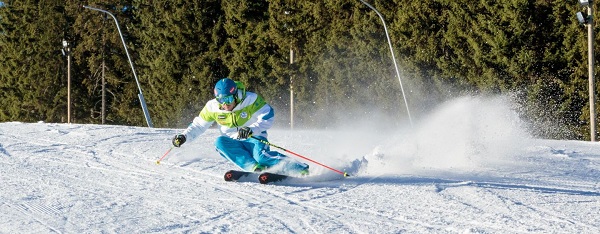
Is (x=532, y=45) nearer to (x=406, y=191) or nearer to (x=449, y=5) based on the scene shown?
(x=449, y=5)

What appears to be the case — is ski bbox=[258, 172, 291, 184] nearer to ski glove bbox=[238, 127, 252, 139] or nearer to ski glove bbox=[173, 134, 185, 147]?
ski glove bbox=[238, 127, 252, 139]

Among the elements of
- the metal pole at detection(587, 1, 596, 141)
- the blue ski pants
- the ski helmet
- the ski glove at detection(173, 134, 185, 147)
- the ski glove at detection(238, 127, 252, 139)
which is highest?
the metal pole at detection(587, 1, 596, 141)

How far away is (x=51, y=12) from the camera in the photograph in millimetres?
53656

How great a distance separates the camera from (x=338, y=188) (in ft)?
27.5

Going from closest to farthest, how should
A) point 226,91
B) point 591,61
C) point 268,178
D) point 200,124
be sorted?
point 268,178 → point 226,91 → point 200,124 → point 591,61

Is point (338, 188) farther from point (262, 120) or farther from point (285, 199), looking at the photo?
point (262, 120)

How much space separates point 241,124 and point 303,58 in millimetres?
31370

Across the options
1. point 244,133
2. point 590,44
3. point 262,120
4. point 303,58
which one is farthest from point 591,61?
point 303,58

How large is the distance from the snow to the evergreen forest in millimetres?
18752

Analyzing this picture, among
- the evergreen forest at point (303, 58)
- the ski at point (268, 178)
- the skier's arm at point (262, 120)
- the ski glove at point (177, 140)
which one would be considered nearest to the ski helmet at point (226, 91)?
the skier's arm at point (262, 120)

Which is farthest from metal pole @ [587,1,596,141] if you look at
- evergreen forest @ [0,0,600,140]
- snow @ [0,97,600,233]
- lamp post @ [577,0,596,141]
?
snow @ [0,97,600,233]

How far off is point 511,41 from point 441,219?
27.3m

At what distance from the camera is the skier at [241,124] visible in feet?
31.0

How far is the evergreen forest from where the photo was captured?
32.1 m
